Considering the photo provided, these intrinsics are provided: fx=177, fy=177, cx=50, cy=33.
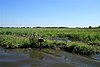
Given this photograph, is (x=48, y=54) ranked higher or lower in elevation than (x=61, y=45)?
lower

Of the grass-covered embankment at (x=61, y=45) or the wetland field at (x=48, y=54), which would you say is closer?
the wetland field at (x=48, y=54)

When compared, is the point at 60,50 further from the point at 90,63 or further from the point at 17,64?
the point at 17,64

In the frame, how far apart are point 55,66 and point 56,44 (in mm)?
7811

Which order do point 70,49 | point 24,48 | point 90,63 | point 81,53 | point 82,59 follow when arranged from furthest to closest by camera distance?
point 24,48 → point 70,49 → point 81,53 → point 82,59 → point 90,63

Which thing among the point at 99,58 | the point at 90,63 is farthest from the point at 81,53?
the point at 90,63

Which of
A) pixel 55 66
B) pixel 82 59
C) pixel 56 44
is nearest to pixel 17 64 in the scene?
pixel 55 66

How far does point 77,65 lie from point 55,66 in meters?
1.60

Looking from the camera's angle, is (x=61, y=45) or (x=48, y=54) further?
(x=61, y=45)

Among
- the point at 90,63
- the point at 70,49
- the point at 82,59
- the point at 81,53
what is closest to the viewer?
the point at 90,63

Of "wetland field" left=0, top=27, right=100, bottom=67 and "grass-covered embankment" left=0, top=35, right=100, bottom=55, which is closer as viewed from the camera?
"wetland field" left=0, top=27, right=100, bottom=67

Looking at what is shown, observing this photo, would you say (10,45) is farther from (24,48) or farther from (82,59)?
(82,59)

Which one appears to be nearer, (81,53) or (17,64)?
(17,64)

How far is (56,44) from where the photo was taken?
65.3ft

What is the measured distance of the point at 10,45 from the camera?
19969 mm
